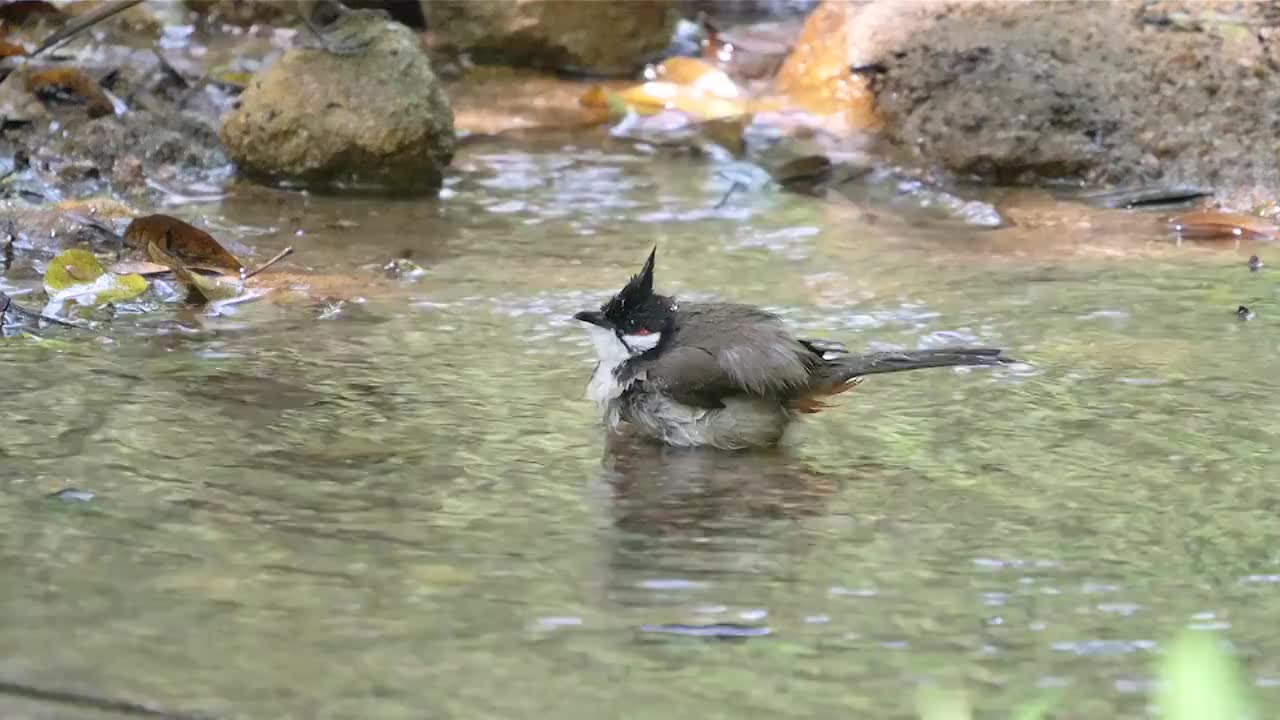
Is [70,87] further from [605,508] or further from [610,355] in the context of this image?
[605,508]

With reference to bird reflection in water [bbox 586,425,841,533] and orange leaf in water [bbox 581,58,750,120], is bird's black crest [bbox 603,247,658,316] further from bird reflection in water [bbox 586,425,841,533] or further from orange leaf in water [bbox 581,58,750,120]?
orange leaf in water [bbox 581,58,750,120]

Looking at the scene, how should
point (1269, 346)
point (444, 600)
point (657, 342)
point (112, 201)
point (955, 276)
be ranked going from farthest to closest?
point (112, 201), point (955, 276), point (1269, 346), point (657, 342), point (444, 600)

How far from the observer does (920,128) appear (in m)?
7.62

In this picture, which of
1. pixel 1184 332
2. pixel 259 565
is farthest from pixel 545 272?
pixel 259 565

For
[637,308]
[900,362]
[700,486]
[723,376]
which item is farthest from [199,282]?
[900,362]

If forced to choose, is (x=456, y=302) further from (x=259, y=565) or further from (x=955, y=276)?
(x=259, y=565)

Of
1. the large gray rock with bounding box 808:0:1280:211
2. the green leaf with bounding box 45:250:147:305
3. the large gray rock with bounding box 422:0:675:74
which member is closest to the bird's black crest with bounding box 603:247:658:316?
the green leaf with bounding box 45:250:147:305

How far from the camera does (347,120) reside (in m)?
6.70

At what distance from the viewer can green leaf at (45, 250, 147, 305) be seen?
457cm

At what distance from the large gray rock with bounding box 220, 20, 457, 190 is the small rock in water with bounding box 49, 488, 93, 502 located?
13.1 ft

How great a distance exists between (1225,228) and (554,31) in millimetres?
5085

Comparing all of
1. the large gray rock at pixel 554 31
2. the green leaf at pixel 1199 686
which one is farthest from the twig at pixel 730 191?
the green leaf at pixel 1199 686

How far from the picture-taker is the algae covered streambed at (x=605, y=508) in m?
2.16

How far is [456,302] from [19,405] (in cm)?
164
